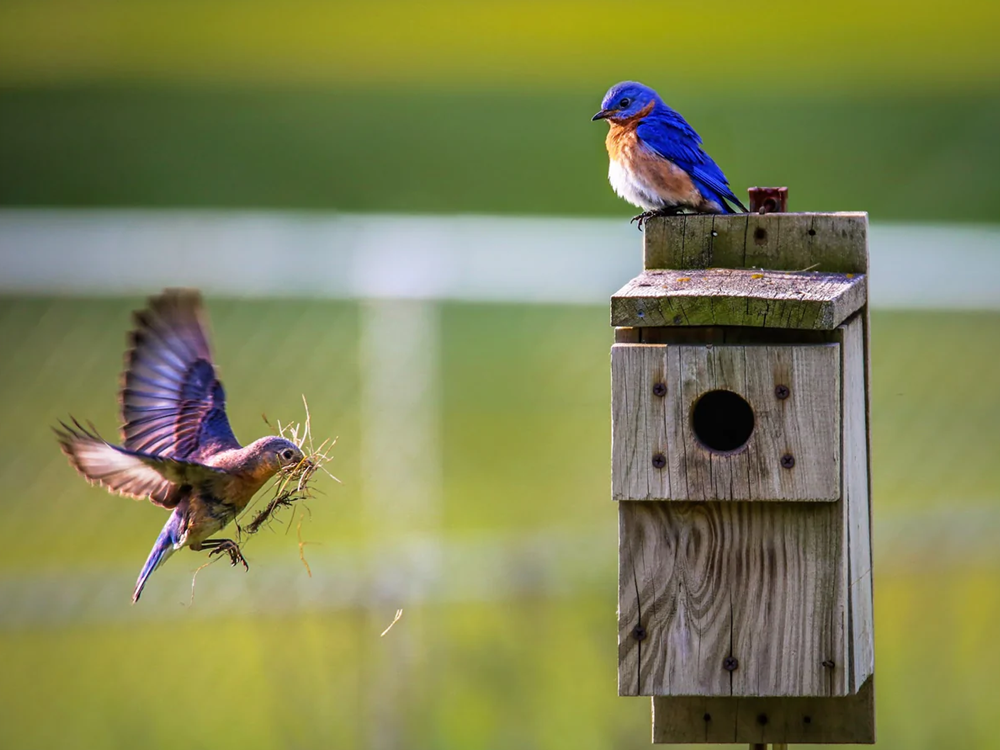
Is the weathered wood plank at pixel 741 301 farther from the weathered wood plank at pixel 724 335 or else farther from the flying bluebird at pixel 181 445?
the flying bluebird at pixel 181 445

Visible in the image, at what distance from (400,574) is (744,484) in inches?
137

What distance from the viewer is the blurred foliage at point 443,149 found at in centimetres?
1589

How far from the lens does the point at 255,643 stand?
6.70 meters

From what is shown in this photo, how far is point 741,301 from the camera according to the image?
284 cm

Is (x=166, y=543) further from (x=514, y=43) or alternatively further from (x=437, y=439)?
(x=514, y=43)

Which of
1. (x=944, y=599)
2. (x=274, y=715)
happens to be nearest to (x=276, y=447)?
(x=274, y=715)

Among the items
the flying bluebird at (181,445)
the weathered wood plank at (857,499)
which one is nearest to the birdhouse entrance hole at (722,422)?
the weathered wood plank at (857,499)

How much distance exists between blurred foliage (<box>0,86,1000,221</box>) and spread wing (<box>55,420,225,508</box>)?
11.5 metres

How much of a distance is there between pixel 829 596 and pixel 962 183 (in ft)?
45.8

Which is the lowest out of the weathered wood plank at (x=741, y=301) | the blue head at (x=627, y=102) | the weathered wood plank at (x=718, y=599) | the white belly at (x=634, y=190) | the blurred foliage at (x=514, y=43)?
the weathered wood plank at (x=718, y=599)

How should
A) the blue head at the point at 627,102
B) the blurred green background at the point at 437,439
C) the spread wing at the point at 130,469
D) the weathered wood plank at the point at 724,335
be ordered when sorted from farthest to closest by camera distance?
the blurred green background at the point at 437,439 < the blue head at the point at 627,102 < the weathered wood plank at the point at 724,335 < the spread wing at the point at 130,469

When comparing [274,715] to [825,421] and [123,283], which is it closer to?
[123,283]

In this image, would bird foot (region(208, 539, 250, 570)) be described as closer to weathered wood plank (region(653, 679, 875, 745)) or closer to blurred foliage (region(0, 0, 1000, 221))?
weathered wood plank (region(653, 679, 875, 745))

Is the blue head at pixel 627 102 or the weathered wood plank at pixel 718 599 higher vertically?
the blue head at pixel 627 102
